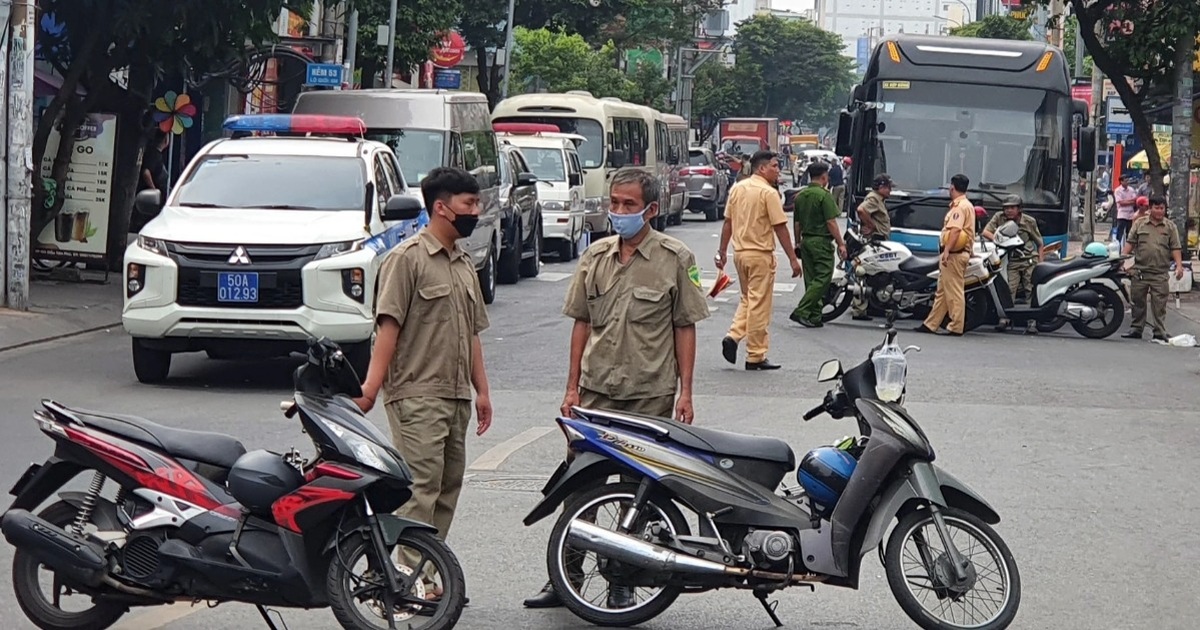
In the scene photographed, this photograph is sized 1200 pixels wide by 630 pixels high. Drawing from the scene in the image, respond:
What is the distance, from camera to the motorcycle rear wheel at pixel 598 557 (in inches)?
253

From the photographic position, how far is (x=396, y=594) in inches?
227

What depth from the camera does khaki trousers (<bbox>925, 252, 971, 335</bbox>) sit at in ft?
59.7

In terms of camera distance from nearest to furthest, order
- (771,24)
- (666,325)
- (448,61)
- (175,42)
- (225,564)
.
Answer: (225,564), (666,325), (175,42), (448,61), (771,24)

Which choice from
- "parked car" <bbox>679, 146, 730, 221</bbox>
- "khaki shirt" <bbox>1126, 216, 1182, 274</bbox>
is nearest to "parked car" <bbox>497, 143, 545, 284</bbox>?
"khaki shirt" <bbox>1126, 216, 1182, 274</bbox>

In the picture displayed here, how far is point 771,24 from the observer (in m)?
112

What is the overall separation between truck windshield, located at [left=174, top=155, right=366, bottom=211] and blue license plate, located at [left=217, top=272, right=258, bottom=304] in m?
1.13

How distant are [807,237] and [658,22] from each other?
44098 mm

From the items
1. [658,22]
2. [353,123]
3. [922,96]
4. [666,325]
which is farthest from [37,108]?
[658,22]

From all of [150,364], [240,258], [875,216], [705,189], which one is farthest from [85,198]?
[705,189]

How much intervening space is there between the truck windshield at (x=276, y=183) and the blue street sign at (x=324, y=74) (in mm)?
15442

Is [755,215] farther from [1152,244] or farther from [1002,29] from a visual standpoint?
[1002,29]

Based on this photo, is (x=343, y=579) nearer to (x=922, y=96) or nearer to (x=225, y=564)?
(x=225, y=564)

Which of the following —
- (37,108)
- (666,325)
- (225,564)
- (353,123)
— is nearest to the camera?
(225,564)

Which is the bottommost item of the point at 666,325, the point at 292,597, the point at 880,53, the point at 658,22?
the point at 292,597
